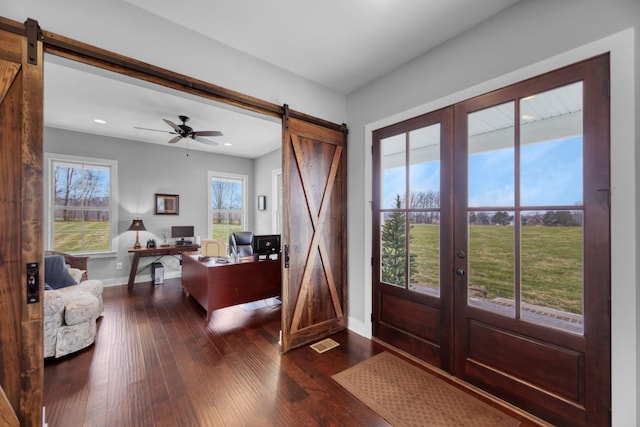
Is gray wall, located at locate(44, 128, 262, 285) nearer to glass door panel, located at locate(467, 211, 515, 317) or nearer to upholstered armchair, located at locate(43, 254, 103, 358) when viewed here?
upholstered armchair, located at locate(43, 254, 103, 358)

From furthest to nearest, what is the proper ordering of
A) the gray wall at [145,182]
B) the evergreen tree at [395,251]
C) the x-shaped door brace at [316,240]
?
the gray wall at [145,182] → the x-shaped door brace at [316,240] → the evergreen tree at [395,251]

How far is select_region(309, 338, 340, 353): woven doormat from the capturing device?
269 centimetres

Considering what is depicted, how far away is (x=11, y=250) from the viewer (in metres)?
1.41

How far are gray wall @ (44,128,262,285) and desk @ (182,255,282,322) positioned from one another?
78.2 inches

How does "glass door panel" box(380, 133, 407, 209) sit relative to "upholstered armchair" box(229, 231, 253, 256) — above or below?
above

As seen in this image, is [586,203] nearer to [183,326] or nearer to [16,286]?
[16,286]

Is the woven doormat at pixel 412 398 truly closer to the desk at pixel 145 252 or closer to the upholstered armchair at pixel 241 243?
the upholstered armchair at pixel 241 243

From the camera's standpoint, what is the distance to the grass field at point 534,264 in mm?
1626

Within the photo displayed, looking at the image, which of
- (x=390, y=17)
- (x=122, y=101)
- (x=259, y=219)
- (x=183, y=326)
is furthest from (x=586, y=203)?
(x=259, y=219)

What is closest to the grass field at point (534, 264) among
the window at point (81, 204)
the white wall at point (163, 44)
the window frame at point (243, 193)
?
the white wall at point (163, 44)

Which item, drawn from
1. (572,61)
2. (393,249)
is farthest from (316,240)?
(572,61)

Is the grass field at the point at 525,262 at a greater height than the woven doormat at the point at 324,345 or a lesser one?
greater

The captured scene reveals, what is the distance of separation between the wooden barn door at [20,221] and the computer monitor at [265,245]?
7.84 ft

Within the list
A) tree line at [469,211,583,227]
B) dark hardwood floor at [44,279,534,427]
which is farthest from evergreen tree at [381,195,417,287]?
dark hardwood floor at [44,279,534,427]
